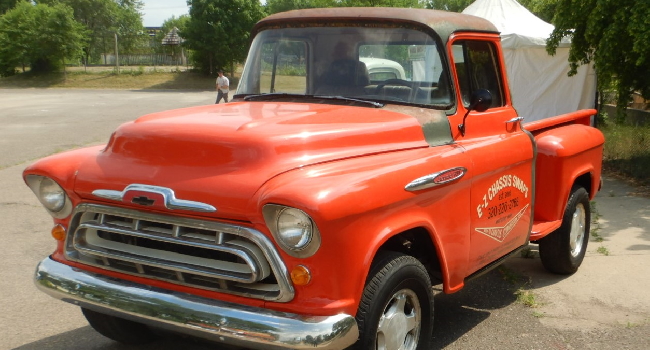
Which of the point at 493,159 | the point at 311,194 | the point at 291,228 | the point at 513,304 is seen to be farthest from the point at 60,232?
the point at 513,304

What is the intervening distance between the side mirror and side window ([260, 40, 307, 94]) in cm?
107

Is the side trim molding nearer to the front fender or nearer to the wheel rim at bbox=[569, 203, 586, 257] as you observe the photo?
the front fender

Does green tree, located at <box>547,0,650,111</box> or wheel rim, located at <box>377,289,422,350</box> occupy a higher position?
green tree, located at <box>547,0,650,111</box>

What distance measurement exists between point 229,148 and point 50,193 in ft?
3.58

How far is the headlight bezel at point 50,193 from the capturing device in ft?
12.5

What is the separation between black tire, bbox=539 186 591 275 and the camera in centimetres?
568

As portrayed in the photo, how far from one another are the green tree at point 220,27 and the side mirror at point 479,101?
139ft

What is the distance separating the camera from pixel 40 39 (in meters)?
52.3

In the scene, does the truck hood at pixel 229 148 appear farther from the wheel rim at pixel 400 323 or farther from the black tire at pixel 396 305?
the wheel rim at pixel 400 323

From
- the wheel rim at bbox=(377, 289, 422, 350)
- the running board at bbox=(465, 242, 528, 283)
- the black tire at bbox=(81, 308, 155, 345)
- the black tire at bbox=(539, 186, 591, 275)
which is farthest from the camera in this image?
the black tire at bbox=(539, 186, 591, 275)

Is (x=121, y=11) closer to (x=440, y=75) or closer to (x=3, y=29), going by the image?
(x=3, y=29)

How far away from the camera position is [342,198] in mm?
3193

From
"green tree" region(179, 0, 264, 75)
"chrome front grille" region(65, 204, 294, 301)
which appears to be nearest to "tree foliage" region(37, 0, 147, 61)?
"green tree" region(179, 0, 264, 75)

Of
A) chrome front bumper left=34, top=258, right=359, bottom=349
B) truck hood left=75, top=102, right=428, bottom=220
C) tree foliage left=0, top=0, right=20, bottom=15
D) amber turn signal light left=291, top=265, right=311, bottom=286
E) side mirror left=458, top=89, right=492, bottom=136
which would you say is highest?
tree foliage left=0, top=0, right=20, bottom=15
